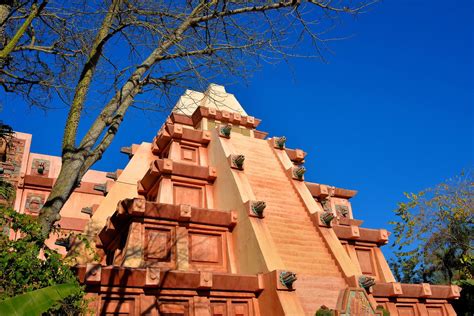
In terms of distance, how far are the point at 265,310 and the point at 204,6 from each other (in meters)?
6.66

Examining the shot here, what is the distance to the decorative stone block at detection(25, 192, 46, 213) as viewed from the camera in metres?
15.9

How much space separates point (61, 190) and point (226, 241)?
716 centimetres

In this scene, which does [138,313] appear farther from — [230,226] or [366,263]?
[366,263]

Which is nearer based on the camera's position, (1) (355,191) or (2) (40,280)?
(2) (40,280)

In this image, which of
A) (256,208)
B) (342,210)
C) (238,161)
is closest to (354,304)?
(256,208)

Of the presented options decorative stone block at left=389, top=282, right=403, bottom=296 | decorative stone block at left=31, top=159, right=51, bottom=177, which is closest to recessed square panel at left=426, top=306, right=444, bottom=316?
decorative stone block at left=389, top=282, right=403, bottom=296

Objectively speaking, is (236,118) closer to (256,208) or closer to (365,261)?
(256,208)

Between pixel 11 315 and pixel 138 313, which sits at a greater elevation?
pixel 138 313

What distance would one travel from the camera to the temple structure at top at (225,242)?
8602 millimetres

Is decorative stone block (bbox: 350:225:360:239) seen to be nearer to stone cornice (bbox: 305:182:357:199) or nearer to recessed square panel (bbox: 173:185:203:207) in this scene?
stone cornice (bbox: 305:182:357:199)

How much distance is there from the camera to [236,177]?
12555 millimetres

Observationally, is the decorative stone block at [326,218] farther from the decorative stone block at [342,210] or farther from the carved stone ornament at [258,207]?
the decorative stone block at [342,210]

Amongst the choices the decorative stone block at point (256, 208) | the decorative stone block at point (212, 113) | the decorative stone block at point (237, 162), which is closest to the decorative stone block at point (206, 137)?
the decorative stone block at point (212, 113)

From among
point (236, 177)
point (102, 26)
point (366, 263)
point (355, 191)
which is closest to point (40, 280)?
point (102, 26)
